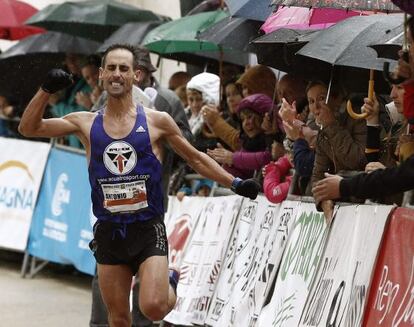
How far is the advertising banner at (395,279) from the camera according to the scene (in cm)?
683

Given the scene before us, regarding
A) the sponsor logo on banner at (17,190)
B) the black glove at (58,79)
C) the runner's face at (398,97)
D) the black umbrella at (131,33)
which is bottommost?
the sponsor logo on banner at (17,190)

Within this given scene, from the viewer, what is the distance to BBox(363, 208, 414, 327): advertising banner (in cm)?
683

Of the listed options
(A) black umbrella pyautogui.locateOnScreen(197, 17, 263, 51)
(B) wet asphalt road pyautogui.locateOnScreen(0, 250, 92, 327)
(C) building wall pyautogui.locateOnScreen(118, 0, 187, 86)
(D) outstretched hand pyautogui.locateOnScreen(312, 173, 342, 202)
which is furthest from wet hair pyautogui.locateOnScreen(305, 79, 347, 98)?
(C) building wall pyautogui.locateOnScreen(118, 0, 187, 86)

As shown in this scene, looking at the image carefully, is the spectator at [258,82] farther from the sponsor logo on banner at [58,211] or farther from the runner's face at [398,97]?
the sponsor logo on banner at [58,211]

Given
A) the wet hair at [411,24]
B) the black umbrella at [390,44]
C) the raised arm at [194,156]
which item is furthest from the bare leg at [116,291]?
the wet hair at [411,24]

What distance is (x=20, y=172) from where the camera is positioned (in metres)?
15.0

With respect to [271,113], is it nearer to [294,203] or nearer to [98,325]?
[294,203]

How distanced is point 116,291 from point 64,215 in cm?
590

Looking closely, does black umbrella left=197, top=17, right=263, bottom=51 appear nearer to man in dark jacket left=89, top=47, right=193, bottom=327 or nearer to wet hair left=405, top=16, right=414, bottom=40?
man in dark jacket left=89, top=47, right=193, bottom=327

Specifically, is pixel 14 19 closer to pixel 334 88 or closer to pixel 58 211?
pixel 58 211

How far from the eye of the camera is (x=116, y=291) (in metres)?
8.20

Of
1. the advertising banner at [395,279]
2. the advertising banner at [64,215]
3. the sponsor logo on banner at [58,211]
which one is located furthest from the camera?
the sponsor logo on banner at [58,211]

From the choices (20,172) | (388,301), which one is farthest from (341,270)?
(20,172)

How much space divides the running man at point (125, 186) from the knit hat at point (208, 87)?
3044 mm
